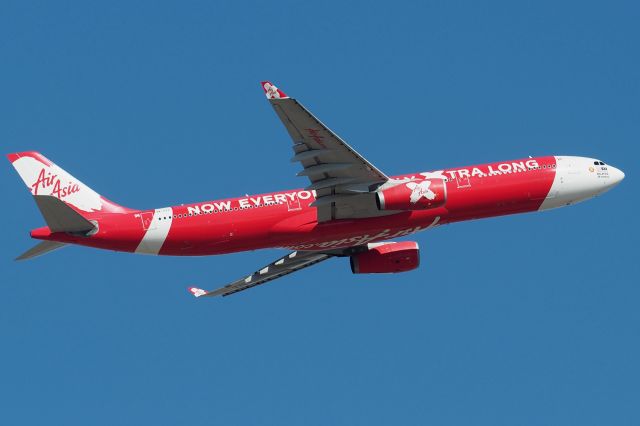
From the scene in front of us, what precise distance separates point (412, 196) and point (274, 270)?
1283 centimetres

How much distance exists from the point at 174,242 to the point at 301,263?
10388 mm

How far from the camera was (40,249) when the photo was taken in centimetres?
5716

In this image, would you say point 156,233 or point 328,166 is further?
point 156,233

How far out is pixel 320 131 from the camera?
176 ft

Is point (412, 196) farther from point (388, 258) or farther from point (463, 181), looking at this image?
point (388, 258)

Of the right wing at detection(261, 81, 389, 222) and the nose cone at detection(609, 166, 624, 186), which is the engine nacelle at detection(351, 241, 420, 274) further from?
the nose cone at detection(609, 166, 624, 186)

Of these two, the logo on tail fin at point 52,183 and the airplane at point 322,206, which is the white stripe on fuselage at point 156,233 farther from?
the logo on tail fin at point 52,183

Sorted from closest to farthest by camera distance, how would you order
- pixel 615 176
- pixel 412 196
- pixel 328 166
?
pixel 328 166 < pixel 412 196 < pixel 615 176

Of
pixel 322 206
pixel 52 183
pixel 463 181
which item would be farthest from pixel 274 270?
pixel 52 183

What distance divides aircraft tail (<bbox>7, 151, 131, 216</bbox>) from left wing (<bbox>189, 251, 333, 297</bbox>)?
31.2ft

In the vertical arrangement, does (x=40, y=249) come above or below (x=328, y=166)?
below

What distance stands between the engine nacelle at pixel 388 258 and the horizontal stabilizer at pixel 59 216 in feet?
53.9

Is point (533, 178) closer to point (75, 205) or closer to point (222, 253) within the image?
point (222, 253)

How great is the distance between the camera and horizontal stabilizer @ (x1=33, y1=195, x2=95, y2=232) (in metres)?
54.5
